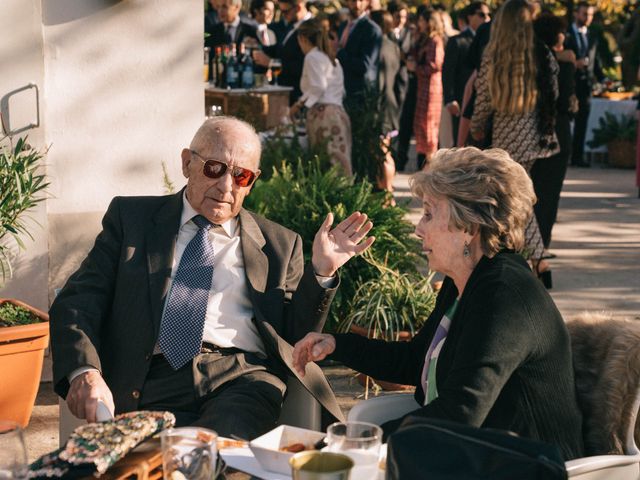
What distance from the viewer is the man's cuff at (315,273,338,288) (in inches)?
139

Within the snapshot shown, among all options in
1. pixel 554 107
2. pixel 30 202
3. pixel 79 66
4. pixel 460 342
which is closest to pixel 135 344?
pixel 460 342

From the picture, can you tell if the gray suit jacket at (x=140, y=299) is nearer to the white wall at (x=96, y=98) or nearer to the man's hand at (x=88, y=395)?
the man's hand at (x=88, y=395)

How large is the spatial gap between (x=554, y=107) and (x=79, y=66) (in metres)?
3.50

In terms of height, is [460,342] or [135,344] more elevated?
[460,342]

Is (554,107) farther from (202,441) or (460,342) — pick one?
(202,441)

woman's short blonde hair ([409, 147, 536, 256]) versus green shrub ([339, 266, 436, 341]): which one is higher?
woman's short blonde hair ([409, 147, 536, 256])

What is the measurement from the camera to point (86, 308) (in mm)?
3576

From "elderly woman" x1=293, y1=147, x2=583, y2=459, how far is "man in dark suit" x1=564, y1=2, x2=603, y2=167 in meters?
10.8

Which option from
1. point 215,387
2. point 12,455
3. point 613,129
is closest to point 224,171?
point 215,387

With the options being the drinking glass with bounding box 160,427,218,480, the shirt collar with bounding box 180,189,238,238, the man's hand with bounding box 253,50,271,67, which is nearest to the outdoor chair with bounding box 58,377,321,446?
the shirt collar with bounding box 180,189,238,238

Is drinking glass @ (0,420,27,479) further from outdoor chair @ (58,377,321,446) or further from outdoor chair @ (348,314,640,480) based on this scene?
outdoor chair @ (58,377,321,446)

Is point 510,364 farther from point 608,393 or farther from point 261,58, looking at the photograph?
point 261,58

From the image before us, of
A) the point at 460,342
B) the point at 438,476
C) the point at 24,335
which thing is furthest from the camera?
the point at 24,335

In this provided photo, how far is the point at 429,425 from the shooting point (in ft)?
7.09
